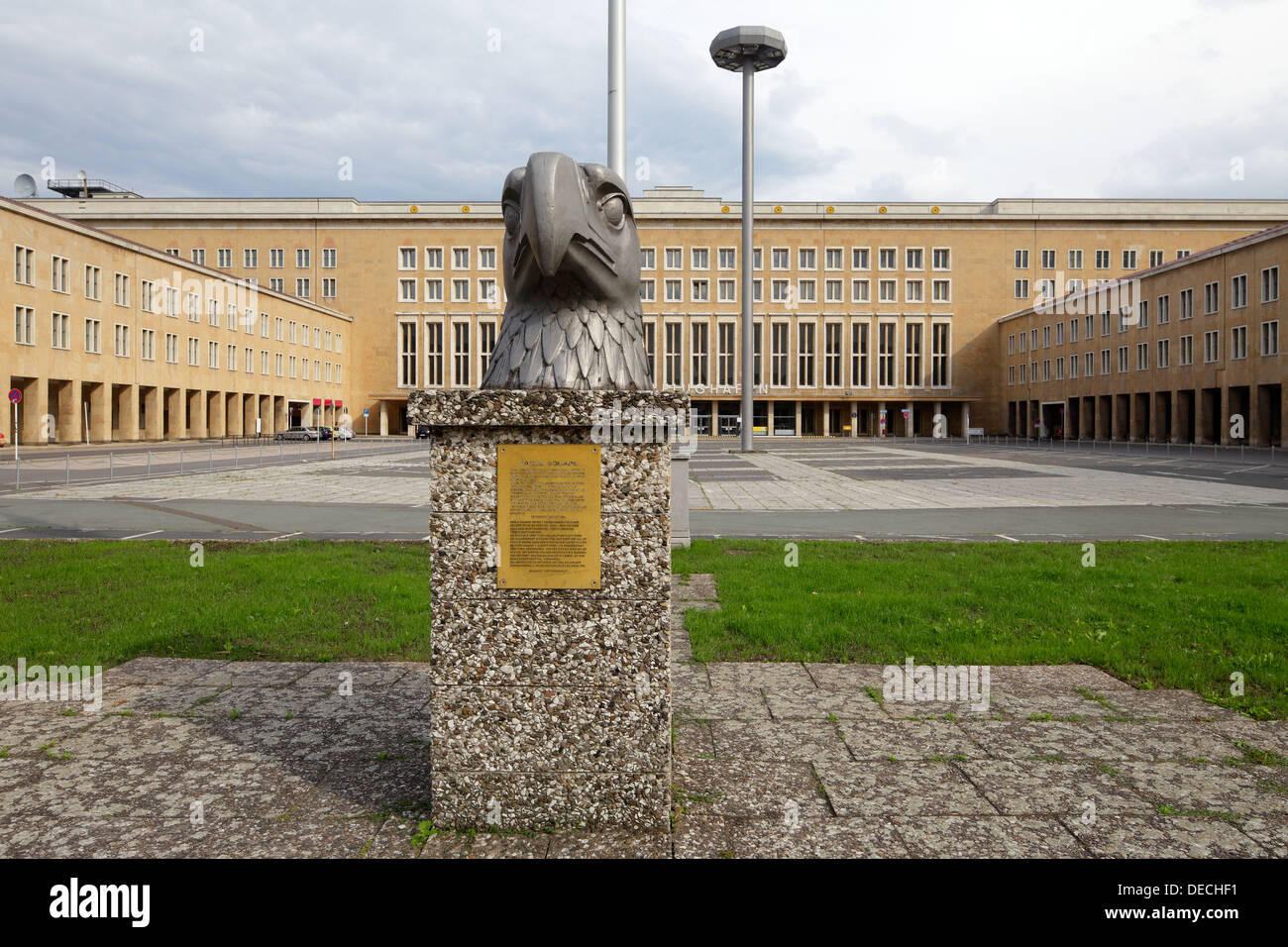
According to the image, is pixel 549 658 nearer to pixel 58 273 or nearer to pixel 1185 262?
pixel 58 273

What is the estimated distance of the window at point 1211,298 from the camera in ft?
145

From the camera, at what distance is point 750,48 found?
33.6 meters

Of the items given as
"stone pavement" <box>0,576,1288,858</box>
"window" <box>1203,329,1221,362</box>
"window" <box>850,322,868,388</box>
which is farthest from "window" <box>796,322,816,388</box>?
"stone pavement" <box>0,576,1288,858</box>

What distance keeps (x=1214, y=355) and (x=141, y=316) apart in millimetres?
58902

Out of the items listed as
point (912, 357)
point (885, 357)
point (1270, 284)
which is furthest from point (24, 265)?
point (912, 357)

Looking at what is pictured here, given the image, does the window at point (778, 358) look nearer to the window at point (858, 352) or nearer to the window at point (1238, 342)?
the window at point (858, 352)

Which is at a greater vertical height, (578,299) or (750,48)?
(750,48)

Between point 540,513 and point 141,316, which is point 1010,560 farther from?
point 141,316

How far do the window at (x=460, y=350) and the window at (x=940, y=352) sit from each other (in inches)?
1665

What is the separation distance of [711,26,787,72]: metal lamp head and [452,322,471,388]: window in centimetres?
4690

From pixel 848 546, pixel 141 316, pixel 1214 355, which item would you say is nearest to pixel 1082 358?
pixel 1214 355

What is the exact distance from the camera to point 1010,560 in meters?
9.89

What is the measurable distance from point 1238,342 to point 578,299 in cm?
4911
